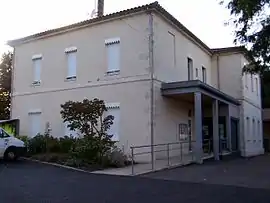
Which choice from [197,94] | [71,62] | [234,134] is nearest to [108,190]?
[197,94]

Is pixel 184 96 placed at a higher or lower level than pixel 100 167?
higher

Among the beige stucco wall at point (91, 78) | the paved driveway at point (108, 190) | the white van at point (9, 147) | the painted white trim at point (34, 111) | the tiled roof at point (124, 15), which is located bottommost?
the paved driveway at point (108, 190)

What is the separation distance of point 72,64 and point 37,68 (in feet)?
9.71

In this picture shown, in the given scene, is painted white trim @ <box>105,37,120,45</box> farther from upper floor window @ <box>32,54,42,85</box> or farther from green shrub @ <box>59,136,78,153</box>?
green shrub @ <box>59,136,78,153</box>

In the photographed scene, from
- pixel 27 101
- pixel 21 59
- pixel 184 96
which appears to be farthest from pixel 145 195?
pixel 21 59

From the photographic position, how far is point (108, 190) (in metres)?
9.70

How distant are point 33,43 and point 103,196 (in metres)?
16.6

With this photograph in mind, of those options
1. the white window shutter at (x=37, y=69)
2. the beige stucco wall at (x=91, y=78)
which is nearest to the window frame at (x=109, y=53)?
the beige stucco wall at (x=91, y=78)

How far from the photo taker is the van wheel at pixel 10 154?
54.9ft

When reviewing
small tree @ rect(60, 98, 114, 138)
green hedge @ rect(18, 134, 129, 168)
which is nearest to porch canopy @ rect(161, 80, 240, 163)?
green hedge @ rect(18, 134, 129, 168)

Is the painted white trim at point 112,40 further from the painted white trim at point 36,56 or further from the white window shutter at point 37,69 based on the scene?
the white window shutter at point 37,69

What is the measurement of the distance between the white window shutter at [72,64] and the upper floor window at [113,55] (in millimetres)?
2367

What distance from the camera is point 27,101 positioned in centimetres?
2300

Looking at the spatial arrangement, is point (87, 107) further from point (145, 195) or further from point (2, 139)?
point (145, 195)
